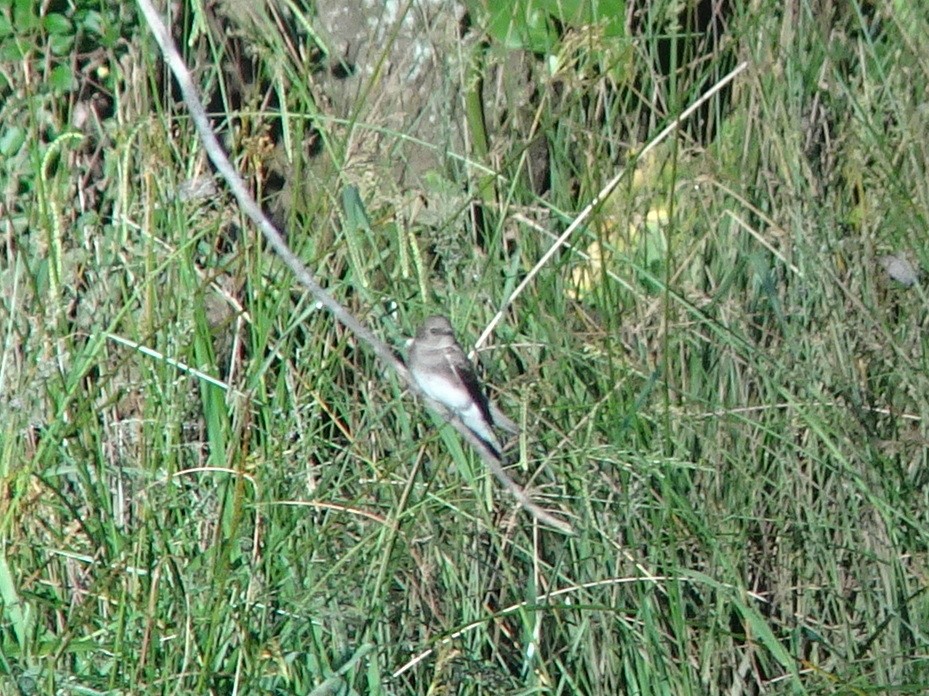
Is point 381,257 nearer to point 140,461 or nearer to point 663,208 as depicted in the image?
point 140,461

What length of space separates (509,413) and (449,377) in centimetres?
19

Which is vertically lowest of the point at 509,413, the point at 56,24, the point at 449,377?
the point at 509,413

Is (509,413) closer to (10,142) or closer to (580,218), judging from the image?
(580,218)

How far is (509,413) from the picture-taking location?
109 inches

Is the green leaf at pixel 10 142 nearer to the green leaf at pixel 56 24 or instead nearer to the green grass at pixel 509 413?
the green leaf at pixel 56 24

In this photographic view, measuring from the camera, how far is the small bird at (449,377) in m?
2.53

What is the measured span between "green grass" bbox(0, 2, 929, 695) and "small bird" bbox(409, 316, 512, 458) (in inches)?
1.6

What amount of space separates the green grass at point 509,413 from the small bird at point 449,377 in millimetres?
40

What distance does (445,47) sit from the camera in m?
2.88

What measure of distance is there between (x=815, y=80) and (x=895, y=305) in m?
0.43

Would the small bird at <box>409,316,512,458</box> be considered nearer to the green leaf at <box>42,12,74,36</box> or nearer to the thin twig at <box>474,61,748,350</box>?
the thin twig at <box>474,61,748,350</box>

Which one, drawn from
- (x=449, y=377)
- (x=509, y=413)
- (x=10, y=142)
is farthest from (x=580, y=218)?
(x=10, y=142)

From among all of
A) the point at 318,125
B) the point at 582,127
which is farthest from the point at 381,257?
the point at 582,127

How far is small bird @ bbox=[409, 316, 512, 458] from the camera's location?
99.7 inches
